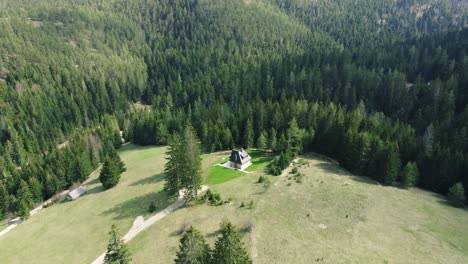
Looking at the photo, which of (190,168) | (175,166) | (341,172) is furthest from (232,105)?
(190,168)

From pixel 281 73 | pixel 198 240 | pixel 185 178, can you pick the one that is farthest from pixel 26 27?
pixel 198 240

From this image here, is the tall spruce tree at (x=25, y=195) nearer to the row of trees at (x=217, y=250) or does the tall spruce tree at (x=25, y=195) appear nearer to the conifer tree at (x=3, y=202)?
the conifer tree at (x=3, y=202)

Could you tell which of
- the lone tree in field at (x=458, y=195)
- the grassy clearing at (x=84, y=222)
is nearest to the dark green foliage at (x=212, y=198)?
the grassy clearing at (x=84, y=222)

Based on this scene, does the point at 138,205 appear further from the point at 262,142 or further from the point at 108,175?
the point at 262,142

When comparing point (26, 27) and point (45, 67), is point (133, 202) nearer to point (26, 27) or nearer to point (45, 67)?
point (45, 67)

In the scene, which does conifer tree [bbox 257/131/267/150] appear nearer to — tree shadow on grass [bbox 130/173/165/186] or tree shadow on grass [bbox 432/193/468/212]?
tree shadow on grass [bbox 130/173/165/186]

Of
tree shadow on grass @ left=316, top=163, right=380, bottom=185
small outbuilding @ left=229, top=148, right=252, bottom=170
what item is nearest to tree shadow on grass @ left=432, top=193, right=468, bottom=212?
tree shadow on grass @ left=316, top=163, right=380, bottom=185

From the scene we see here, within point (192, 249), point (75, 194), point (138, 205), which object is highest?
point (192, 249)
